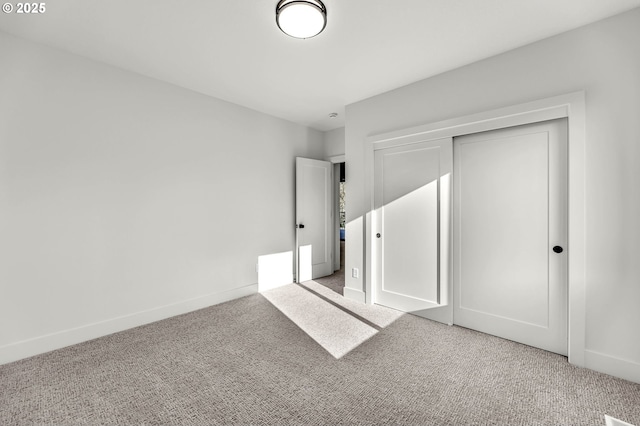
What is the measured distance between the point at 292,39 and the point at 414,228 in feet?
7.62

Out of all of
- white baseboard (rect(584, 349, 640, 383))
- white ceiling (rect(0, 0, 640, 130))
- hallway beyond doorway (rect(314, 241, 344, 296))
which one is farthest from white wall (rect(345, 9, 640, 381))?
hallway beyond doorway (rect(314, 241, 344, 296))

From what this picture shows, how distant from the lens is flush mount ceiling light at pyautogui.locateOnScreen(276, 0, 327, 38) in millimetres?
1911

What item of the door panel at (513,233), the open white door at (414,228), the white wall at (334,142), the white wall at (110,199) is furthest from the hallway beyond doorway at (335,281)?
the white wall at (334,142)

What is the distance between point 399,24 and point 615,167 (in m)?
1.96

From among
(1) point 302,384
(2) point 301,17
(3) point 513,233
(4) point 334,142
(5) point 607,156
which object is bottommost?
(1) point 302,384

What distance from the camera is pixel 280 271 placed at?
176 inches

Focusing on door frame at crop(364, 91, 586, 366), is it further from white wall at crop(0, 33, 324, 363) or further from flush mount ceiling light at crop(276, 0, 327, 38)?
white wall at crop(0, 33, 324, 363)

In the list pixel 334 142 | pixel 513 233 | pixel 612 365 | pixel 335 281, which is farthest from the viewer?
pixel 334 142

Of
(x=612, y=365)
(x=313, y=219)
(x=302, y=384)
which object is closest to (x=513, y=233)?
(x=612, y=365)

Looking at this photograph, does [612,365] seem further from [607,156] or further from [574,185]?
[607,156]

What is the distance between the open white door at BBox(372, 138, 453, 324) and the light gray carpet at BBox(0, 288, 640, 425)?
53cm

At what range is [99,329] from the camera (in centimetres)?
272

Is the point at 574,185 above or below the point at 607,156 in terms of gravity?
below

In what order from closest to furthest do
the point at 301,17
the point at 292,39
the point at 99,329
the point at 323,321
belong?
the point at 301,17
the point at 292,39
the point at 99,329
the point at 323,321
